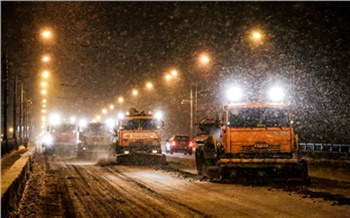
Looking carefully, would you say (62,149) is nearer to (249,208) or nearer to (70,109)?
(249,208)

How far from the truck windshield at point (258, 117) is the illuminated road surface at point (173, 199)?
2331 mm

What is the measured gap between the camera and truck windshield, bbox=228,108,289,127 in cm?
1984

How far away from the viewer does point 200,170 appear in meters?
23.2

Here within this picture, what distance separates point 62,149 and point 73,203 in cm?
3401

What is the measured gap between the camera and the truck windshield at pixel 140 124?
104 feet

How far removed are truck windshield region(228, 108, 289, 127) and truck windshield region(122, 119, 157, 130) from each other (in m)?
12.2

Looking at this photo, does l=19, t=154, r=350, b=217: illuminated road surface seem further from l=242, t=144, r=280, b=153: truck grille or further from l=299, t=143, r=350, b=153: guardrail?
l=299, t=143, r=350, b=153: guardrail

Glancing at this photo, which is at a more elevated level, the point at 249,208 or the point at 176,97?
the point at 176,97

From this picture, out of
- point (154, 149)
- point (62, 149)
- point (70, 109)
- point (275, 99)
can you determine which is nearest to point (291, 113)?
point (275, 99)

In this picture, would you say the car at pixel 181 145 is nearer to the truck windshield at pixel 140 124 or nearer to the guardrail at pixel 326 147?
the guardrail at pixel 326 147

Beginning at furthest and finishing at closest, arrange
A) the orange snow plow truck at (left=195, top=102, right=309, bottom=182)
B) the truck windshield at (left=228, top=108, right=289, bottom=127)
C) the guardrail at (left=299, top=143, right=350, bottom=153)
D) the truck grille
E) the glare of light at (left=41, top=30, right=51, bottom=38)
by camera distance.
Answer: the guardrail at (left=299, top=143, right=350, bottom=153) → the glare of light at (left=41, top=30, right=51, bottom=38) → the truck windshield at (left=228, top=108, right=289, bottom=127) → the truck grille → the orange snow plow truck at (left=195, top=102, right=309, bottom=182)

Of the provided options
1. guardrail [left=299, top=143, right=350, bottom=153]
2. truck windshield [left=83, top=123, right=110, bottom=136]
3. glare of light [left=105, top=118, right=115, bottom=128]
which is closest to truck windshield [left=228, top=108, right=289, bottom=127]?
guardrail [left=299, top=143, right=350, bottom=153]

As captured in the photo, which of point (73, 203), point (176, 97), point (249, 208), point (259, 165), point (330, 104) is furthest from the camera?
point (176, 97)

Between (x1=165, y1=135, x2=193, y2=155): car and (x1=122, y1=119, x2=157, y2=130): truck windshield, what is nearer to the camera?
(x1=122, y1=119, x2=157, y2=130): truck windshield
